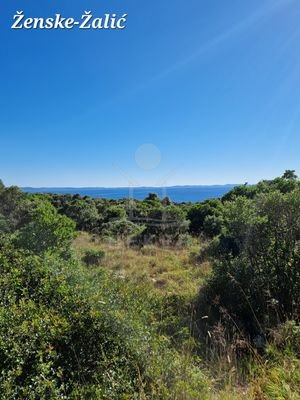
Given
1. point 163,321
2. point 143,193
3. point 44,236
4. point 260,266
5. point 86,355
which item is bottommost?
point 163,321

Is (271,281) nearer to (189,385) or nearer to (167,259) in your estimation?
(189,385)

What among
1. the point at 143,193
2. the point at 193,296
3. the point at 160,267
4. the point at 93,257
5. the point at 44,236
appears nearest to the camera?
the point at 193,296

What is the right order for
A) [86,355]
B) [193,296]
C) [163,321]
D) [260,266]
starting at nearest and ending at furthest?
[86,355] < [163,321] < [260,266] < [193,296]

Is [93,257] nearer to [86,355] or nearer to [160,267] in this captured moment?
[160,267]

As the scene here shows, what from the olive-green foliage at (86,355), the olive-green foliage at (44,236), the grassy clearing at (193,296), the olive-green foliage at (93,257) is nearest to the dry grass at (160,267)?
the grassy clearing at (193,296)

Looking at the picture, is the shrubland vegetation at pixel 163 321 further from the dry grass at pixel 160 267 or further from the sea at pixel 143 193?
the sea at pixel 143 193

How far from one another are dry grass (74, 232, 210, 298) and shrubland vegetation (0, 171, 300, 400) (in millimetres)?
52

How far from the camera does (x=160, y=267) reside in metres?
6.61

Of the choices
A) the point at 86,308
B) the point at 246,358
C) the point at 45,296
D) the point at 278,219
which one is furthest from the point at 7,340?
the point at 278,219

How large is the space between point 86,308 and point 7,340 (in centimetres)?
75

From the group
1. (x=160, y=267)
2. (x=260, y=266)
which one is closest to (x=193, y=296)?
(x=260, y=266)

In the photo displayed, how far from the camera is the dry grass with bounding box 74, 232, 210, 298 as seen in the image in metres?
5.38

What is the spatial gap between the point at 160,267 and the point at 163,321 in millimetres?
3278

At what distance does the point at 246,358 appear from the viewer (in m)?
2.85
